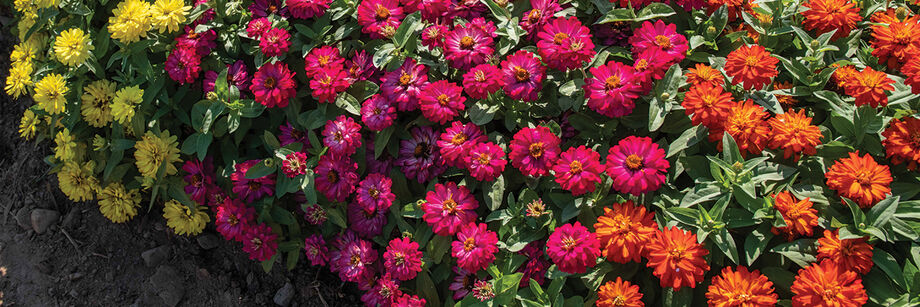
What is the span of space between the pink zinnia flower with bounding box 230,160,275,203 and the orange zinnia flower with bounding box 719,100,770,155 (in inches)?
76.4

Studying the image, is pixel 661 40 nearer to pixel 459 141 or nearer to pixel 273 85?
pixel 459 141

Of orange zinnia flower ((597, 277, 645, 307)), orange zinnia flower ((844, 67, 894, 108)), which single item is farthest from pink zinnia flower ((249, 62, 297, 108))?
orange zinnia flower ((844, 67, 894, 108))

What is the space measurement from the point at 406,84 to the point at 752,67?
51.8 inches

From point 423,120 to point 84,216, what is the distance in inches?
84.3

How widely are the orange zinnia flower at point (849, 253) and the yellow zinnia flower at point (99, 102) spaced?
9.90ft

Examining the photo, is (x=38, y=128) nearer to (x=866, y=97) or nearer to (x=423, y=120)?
(x=423, y=120)

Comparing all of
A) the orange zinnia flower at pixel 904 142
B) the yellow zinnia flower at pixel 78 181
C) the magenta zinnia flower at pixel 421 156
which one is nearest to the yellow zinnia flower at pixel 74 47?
the yellow zinnia flower at pixel 78 181

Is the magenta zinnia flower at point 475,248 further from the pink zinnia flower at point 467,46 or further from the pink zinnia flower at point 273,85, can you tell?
the pink zinnia flower at point 273,85

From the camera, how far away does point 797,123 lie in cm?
230

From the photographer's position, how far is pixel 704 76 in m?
2.51

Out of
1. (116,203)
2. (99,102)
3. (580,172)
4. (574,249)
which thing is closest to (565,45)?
(580,172)

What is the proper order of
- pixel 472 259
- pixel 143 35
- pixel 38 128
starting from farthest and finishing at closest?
pixel 38 128 → pixel 143 35 → pixel 472 259

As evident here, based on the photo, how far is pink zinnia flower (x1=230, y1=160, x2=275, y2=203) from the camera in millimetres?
2953

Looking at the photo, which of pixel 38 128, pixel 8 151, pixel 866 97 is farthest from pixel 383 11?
pixel 8 151
